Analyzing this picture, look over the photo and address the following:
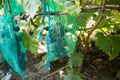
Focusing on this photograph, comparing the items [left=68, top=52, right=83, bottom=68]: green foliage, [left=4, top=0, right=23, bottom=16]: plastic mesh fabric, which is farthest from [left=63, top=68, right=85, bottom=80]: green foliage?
[left=4, top=0, right=23, bottom=16]: plastic mesh fabric

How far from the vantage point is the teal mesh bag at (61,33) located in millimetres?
1458

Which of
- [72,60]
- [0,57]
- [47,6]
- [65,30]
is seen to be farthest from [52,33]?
[0,57]

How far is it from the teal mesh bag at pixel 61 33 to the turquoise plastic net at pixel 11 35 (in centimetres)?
17

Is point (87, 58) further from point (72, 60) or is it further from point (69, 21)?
point (69, 21)

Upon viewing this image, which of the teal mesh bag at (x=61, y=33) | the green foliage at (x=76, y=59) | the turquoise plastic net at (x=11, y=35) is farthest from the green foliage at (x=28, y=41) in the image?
the green foliage at (x=76, y=59)

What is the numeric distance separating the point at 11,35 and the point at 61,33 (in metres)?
0.26

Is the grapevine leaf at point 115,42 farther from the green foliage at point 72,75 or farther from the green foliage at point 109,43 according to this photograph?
the green foliage at point 72,75

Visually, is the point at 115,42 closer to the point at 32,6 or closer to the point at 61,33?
the point at 61,33

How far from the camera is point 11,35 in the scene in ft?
5.21

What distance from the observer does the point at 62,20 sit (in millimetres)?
1513

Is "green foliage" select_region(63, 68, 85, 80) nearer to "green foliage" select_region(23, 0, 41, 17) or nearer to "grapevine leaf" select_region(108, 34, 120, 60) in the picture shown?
"grapevine leaf" select_region(108, 34, 120, 60)

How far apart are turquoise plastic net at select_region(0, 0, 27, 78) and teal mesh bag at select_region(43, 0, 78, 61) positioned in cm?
17

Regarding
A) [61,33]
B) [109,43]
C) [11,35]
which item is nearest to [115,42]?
[109,43]

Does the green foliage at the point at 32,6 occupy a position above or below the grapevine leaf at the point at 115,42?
above
